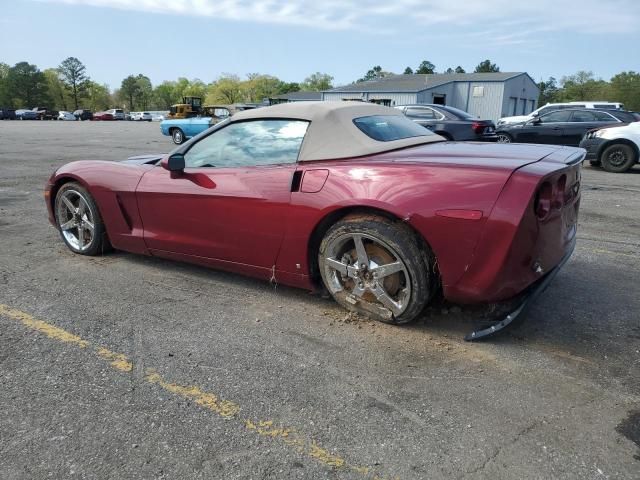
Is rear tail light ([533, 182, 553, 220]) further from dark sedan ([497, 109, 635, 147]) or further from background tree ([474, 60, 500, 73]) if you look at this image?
background tree ([474, 60, 500, 73])

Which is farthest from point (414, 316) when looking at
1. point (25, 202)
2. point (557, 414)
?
point (25, 202)

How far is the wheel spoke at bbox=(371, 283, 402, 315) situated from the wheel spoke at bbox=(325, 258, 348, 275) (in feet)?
0.75

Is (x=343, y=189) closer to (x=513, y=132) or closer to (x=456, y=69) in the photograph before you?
(x=513, y=132)

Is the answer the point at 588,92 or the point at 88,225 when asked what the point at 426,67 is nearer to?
the point at 588,92

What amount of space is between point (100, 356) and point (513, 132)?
14076 millimetres

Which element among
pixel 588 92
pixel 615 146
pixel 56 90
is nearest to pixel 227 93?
pixel 56 90

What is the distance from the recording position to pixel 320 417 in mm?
2354

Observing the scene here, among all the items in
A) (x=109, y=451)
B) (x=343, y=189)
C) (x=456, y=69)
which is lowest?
(x=109, y=451)

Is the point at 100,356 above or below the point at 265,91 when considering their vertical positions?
below

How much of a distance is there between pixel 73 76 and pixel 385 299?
117135 millimetres

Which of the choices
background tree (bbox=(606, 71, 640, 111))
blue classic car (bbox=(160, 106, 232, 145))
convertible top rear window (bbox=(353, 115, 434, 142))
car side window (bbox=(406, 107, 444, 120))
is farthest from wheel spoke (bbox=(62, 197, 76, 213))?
background tree (bbox=(606, 71, 640, 111))

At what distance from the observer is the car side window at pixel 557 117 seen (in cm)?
1445

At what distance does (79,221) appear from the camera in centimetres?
474

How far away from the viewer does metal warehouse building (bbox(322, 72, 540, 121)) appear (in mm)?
43875
